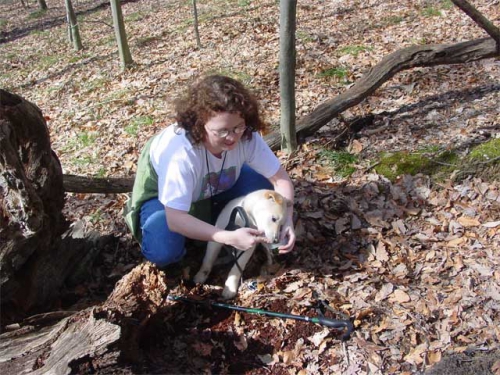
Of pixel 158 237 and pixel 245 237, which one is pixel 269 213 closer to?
pixel 245 237

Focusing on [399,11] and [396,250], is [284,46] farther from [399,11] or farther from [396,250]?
[399,11]

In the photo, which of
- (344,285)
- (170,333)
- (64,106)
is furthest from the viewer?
(64,106)

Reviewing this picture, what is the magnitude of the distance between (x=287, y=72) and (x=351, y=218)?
5.70 ft

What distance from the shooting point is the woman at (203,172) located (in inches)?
112

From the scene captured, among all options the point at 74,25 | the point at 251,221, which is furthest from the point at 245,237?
the point at 74,25

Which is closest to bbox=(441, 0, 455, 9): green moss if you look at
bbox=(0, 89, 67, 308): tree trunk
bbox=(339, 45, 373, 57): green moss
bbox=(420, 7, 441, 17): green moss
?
bbox=(420, 7, 441, 17): green moss

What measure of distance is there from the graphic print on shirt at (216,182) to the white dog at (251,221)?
0.56ft

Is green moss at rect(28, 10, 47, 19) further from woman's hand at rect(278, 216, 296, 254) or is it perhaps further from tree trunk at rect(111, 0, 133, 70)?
woman's hand at rect(278, 216, 296, 254)

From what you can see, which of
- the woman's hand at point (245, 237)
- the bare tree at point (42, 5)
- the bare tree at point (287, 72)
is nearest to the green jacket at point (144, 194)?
the woman's hand at point (245, 237)

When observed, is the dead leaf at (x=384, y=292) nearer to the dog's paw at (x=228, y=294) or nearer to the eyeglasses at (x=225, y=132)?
the dog's paw at (x=228, y=294)

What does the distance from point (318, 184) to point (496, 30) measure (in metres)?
3.38

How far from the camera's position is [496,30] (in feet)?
18.6

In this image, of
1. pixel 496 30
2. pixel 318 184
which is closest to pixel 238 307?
pixel 318 184

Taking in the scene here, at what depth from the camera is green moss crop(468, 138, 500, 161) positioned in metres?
4.16
